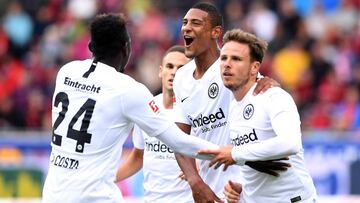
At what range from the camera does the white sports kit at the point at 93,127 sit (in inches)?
332

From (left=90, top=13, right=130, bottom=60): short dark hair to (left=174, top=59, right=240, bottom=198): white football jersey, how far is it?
4.75 ft

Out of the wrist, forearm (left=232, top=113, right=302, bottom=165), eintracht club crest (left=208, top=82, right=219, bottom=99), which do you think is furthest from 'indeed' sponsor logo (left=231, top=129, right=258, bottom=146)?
eintracht club crest (left=208, top=82, right=219, bottom=99)

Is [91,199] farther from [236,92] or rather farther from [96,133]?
[236,92]

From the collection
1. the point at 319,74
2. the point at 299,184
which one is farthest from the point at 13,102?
the point at 299,184

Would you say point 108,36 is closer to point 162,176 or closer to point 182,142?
point 182,142

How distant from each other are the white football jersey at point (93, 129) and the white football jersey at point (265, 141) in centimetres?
86

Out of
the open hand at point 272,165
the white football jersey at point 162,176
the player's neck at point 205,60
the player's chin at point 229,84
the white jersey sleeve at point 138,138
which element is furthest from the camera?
the white jersey sleeve at point 138,138

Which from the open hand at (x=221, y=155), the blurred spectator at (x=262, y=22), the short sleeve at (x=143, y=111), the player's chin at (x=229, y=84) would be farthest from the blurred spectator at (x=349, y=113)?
the short sleeve at (x=143, y=111)

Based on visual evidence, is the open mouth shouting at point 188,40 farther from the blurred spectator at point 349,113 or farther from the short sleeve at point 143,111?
the blurred spectator at point 349,113

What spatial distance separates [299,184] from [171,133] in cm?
116

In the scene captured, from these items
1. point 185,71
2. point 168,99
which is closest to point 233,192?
point 185,71

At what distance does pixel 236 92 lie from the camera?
922cm

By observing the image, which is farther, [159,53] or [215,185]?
[159,53]

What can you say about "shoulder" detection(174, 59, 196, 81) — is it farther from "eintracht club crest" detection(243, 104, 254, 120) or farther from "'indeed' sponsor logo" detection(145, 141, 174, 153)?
"eintracht club crest" detection(243, 104, 254, 120)
